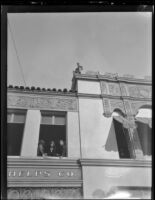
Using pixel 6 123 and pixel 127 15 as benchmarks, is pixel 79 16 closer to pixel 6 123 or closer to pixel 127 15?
pixel 127 15

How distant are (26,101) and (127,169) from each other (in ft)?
5.74

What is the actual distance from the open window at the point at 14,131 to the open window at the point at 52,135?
11.6 inches

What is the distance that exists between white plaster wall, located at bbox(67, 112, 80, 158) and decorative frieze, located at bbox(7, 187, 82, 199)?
458mm

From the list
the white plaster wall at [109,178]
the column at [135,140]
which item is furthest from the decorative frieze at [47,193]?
the column at [135,140]

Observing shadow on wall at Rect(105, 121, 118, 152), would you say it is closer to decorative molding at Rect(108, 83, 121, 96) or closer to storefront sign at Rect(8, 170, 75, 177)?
decorative molding at Rect(108, 83, 121, 96)

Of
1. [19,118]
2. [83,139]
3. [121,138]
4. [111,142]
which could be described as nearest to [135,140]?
[121,138]

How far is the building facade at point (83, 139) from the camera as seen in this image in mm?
3834

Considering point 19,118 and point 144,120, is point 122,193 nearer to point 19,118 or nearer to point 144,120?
point 144,120

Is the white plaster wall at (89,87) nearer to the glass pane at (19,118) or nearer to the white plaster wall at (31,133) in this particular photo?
the white plaster wall at (31,133)

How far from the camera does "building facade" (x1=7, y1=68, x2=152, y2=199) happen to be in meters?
3.83

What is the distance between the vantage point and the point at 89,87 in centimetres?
436

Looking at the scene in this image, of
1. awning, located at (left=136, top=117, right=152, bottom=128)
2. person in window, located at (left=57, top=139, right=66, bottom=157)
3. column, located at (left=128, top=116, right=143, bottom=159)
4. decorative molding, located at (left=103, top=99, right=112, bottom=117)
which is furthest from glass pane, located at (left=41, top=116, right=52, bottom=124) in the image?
awning, located at (left=136, top=117, right=152, bottom=128)

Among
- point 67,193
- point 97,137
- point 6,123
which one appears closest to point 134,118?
point 97,137

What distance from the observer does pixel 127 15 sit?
3475 mm
